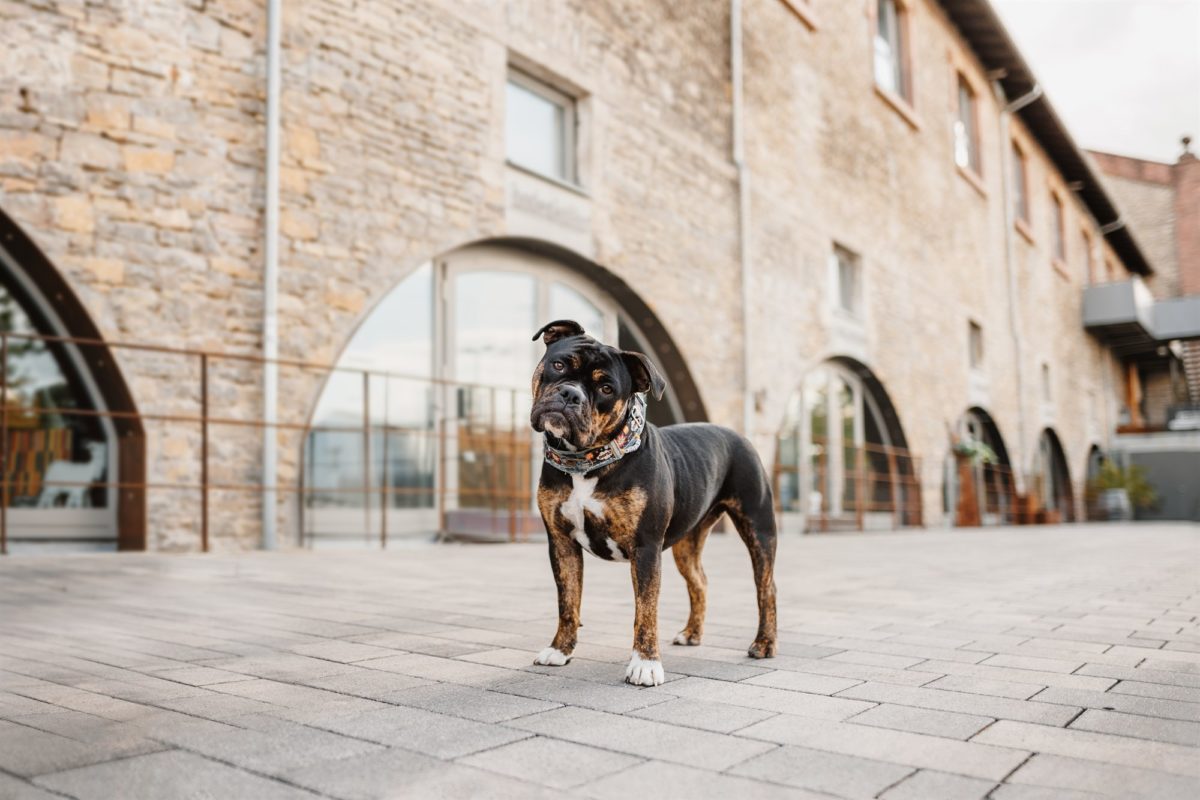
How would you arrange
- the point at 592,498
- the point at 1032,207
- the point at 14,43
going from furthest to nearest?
the point at 1032,207, the point at 14,43, the point at 592,498

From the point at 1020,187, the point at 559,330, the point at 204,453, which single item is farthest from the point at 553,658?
the point at 1020,187

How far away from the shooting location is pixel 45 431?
253 inches

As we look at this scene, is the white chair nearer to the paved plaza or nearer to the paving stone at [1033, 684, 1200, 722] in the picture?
the paved plaza

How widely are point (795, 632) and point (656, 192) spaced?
7947 millimetres

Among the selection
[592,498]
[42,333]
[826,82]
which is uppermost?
[826,82]

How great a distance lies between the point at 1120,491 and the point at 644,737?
2669 centimetres

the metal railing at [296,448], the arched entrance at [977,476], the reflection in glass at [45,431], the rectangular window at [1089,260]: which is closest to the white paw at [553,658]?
the metal railing at [296,448]

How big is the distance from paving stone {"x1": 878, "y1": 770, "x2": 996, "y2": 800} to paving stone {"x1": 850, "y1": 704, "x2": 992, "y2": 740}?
0.30m

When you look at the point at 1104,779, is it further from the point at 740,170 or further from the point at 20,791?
the point at 740,170

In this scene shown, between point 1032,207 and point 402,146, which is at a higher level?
point 1032,207

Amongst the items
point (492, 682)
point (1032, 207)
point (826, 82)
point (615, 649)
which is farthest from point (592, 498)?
point (1032, 207)

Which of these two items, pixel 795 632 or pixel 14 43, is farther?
pixel 14 43

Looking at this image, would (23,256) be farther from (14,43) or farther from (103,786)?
(103,786)

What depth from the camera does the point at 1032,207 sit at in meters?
23.2
